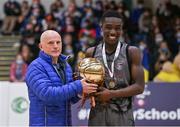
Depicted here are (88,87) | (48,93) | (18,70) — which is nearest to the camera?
(48,93)

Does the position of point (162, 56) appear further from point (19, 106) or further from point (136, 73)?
point (136, 73)

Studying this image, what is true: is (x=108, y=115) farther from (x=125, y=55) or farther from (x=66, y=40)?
(x=66, y=40)

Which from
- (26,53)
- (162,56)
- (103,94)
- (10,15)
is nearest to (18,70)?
(26,53)

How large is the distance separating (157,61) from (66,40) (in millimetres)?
2519

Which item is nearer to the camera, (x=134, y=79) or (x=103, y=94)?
(x=103, y=94)

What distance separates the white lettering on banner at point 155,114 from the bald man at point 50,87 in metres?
4.61

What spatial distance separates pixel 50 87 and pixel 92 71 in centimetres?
38

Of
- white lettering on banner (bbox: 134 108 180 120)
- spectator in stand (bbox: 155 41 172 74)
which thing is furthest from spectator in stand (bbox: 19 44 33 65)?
white lettering on banner (bbox: 134 108 180 120)

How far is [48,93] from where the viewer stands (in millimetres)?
4332

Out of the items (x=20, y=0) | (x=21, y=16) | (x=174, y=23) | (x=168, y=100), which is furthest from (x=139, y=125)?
(x=20, y=0)

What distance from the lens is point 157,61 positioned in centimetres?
1236

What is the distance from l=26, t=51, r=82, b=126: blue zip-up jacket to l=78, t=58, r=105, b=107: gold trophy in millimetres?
126

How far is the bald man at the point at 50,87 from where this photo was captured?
4.36 meters

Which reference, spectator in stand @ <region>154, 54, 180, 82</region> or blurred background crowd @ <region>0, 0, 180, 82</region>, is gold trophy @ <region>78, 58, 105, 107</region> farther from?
blurred background crowd @ <region>0, 0, 180, 82</region>
